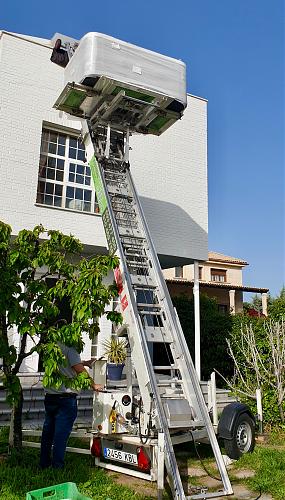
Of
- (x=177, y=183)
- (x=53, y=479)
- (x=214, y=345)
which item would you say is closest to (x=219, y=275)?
(x=214, y=345)

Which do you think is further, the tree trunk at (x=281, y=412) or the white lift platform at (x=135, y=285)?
the tree trunk at (x=281, y=412)

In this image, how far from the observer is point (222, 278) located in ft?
121

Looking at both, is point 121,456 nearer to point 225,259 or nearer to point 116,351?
point 116,351

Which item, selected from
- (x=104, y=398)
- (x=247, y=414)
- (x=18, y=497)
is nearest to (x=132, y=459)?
(x=104, y=398)

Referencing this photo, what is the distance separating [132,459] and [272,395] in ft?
15.3

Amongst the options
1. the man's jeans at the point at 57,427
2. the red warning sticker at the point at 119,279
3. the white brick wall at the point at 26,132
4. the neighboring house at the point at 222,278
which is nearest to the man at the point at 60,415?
the man's jeans at the point at 57,427

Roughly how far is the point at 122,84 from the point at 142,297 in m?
3.29

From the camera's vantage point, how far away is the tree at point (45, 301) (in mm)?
4996

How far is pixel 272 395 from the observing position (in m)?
8.73

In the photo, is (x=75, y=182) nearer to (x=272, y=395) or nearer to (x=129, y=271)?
(x=129, y=271)

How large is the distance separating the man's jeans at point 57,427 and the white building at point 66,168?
4955mm

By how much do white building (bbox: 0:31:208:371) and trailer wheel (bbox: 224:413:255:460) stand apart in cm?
563

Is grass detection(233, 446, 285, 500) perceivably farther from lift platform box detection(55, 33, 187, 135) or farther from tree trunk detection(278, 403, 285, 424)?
lift platform box detection(55, 33, 187, 135)

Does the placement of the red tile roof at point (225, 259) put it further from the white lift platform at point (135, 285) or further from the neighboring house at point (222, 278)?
the white lift platform at point (135, 285)
